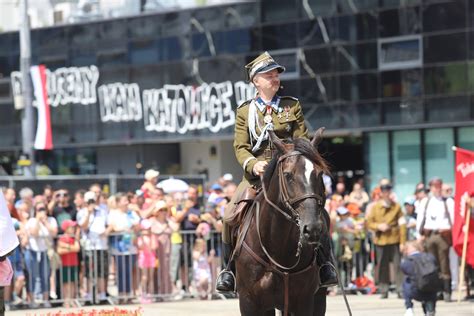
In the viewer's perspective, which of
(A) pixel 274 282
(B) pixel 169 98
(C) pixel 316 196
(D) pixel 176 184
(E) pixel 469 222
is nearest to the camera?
(C) pixel 316 196

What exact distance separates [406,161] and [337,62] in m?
4.23

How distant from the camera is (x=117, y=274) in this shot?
67.4ft

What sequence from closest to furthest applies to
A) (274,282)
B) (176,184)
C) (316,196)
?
(316,196), (274,282), (176,184)

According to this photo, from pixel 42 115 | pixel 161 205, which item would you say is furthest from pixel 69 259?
pixel 42 115

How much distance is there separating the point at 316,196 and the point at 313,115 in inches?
1273

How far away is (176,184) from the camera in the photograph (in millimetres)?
26062

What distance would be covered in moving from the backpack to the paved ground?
83cm

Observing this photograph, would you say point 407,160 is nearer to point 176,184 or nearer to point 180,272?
point 176,184

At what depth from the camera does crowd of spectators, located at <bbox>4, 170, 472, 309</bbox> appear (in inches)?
784

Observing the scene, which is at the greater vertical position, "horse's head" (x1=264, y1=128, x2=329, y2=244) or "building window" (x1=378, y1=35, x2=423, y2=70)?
"building window" (x1=378, y1=35, x2=423, y2=70)

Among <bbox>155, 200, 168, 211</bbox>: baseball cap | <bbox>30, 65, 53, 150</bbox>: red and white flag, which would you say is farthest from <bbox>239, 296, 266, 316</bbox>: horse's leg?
<bbox>30, 65, 53, 150</bbox>: red and white flag

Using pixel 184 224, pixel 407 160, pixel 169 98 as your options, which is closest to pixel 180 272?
pixel 184 224

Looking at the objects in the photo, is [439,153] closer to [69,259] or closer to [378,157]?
[378,157]

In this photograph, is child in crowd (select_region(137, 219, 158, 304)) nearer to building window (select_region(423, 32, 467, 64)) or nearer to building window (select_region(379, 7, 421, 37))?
building window (select_region(423, 32, 467, 64))
